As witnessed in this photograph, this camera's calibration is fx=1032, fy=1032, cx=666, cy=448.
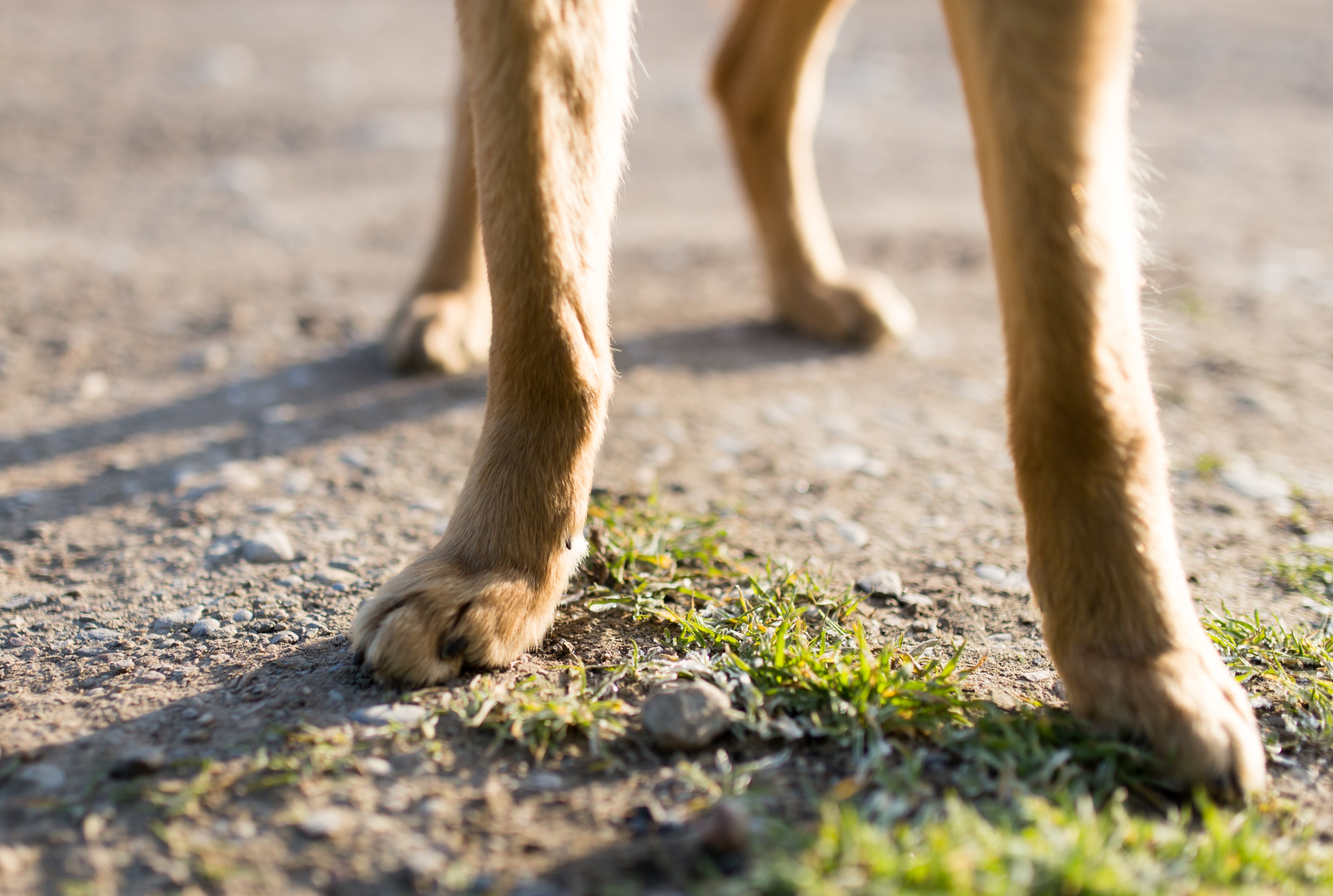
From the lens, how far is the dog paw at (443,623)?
4.58ft

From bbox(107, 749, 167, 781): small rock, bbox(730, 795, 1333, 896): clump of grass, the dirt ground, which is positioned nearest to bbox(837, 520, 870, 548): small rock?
the dirt ground

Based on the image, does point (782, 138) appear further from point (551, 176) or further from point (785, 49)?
point (551, 176)

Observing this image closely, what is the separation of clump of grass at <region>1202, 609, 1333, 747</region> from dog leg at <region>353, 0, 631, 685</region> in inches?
40.2

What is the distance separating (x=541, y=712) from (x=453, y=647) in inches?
6.2

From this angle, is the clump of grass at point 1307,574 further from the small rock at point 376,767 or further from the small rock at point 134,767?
the small rock at point 134,767

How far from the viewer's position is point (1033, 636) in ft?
5.44

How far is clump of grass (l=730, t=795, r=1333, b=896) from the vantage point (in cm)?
101

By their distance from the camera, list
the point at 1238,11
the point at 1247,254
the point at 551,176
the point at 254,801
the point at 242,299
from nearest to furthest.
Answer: the point at 254,801
the point at 551,176
the point at 242,299
the point at 1247,254
the point at 1238,11

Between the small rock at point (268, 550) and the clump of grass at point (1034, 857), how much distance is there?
111 centimetres

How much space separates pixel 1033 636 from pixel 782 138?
6.38 ft

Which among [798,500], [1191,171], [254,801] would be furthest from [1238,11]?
[254,801]

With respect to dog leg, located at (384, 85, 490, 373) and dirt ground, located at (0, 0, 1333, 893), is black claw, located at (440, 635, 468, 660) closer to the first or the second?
dirt ground, located at (0, 0, 1333, 893)

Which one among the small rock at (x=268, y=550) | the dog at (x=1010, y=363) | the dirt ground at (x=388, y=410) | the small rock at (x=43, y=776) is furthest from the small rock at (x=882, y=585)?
the small rock at (x=43, y=776)

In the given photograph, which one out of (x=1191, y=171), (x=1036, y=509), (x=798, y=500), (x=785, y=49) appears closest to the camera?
(x=1036, y=509)
